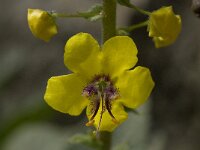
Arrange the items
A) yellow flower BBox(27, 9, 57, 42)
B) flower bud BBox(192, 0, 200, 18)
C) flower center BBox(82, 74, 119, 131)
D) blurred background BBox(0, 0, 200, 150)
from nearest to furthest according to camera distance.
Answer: flower bud BBox(192, 0, 200, 18) → yellow flower BBox(27, 9, 57, 42) → flower center BBox(82, 74, 119, 131) → blurred background BBox(0, 0, 200, 150)

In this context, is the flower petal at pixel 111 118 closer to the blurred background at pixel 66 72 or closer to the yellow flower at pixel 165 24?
the yellow flower at pixel 165 24

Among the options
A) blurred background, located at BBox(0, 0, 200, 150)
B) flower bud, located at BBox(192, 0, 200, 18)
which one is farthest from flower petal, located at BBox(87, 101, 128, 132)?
blurred background, located at BBox(0, 0, 200, 150)

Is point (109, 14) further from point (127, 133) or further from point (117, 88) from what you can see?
point (127, 133)

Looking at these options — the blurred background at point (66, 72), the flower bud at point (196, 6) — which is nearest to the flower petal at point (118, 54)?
the flower bud at point (196, 6)

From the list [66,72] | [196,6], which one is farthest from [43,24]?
[66,72]

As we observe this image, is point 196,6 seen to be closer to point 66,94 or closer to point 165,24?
point 165,24

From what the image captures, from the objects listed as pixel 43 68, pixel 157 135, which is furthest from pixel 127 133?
pixel 43 68

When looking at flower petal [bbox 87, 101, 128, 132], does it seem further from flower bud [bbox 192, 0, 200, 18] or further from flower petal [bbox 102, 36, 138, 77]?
flower bud [bbox 192, 0, 200, 18]
